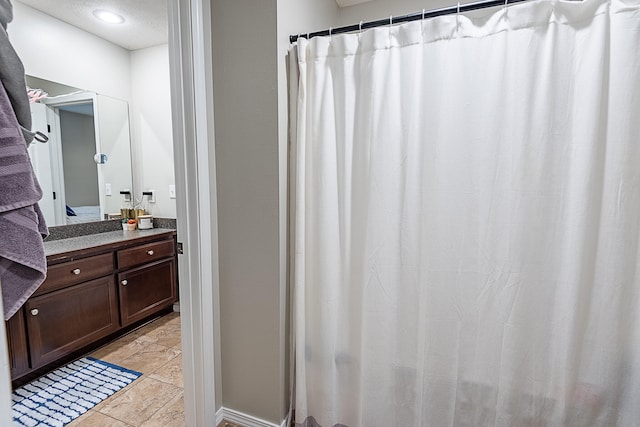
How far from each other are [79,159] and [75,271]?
1.04m

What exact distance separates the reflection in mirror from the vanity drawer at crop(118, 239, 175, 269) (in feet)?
1.80

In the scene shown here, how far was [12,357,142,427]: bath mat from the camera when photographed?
1.72 metres

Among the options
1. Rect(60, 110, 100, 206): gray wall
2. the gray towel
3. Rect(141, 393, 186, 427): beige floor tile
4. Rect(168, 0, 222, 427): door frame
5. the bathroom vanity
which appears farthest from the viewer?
Rect(60, 110, 100, 206): gray wall

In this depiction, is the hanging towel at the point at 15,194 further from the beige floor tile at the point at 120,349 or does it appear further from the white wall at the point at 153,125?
the white wall at the point at 153,125

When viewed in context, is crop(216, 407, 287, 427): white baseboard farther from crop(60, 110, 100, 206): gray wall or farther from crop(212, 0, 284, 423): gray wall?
crop(60, 110, 100, 206): gray wall

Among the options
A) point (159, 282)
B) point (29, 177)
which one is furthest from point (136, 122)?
point (29, 177)

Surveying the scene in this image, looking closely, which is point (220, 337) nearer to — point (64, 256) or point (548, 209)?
point (64, 256)

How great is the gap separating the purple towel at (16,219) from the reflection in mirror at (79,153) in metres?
2.05

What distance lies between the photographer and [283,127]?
56.1 inches

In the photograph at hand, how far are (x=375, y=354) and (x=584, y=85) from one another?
4.33 ft

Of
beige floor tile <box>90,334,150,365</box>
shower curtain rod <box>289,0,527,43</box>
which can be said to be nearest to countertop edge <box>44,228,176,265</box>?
beige floor tile <box>90,334,150,365</box>

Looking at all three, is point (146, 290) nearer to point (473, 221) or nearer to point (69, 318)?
point (69, 318)

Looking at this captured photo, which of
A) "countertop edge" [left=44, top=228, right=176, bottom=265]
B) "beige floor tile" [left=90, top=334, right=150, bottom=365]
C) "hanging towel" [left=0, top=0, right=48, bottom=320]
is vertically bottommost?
"beige floor tile" [left=90, top=334, right=150, bottom=365]

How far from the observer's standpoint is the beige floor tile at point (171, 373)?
2.02m
